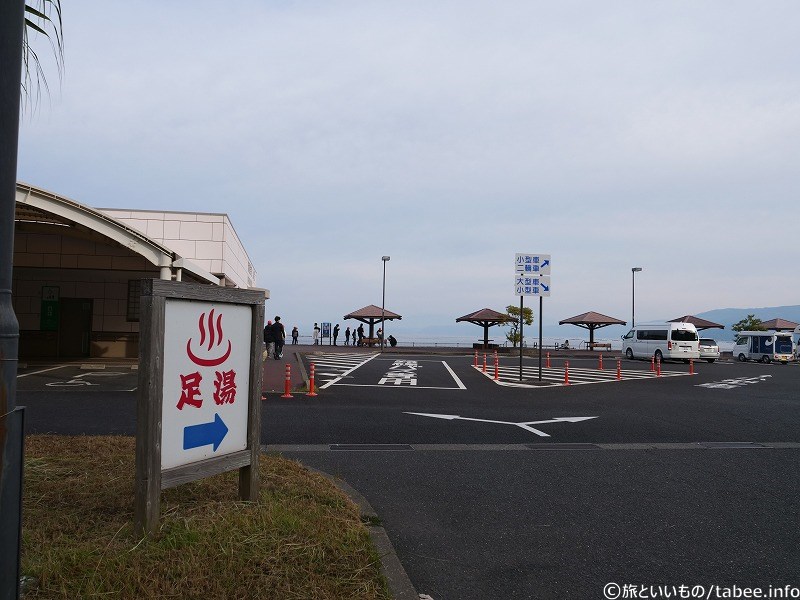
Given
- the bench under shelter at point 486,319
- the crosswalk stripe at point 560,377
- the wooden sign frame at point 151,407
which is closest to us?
the wooden sign frame at point 151,407

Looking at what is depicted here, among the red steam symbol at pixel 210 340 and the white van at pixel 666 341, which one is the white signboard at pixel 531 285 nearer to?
the red steam symbol at pixel 210 340

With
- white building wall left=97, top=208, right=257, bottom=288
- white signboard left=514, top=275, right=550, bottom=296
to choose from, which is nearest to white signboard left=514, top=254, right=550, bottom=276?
white signboard left=514, top=275, right=550, bottom=296

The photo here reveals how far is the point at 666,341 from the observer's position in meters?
35.4

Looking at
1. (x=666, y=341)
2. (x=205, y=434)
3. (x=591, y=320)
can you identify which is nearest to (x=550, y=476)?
(x=205, y=434)

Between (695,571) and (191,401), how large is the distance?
141 inches

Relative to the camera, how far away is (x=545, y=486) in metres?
6.52

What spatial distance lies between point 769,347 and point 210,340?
4207 centimetres

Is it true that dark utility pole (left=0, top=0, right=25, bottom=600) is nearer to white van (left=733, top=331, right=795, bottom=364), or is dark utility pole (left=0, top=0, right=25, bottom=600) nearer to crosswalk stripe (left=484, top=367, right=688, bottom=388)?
crosswalk stripe (left=484, top=367, right=688, bottom=388)

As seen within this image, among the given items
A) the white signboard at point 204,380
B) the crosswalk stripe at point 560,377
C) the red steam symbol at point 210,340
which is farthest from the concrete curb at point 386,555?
the crosswalk stripe at point 560,377

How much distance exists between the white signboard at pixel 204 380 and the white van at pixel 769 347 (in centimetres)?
4116

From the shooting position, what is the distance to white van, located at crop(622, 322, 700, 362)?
34.8 m

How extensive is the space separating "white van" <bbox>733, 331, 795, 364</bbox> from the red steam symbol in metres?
41.4

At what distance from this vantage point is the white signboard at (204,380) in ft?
14.0

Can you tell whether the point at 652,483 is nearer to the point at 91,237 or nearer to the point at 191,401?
the point at 191,401
